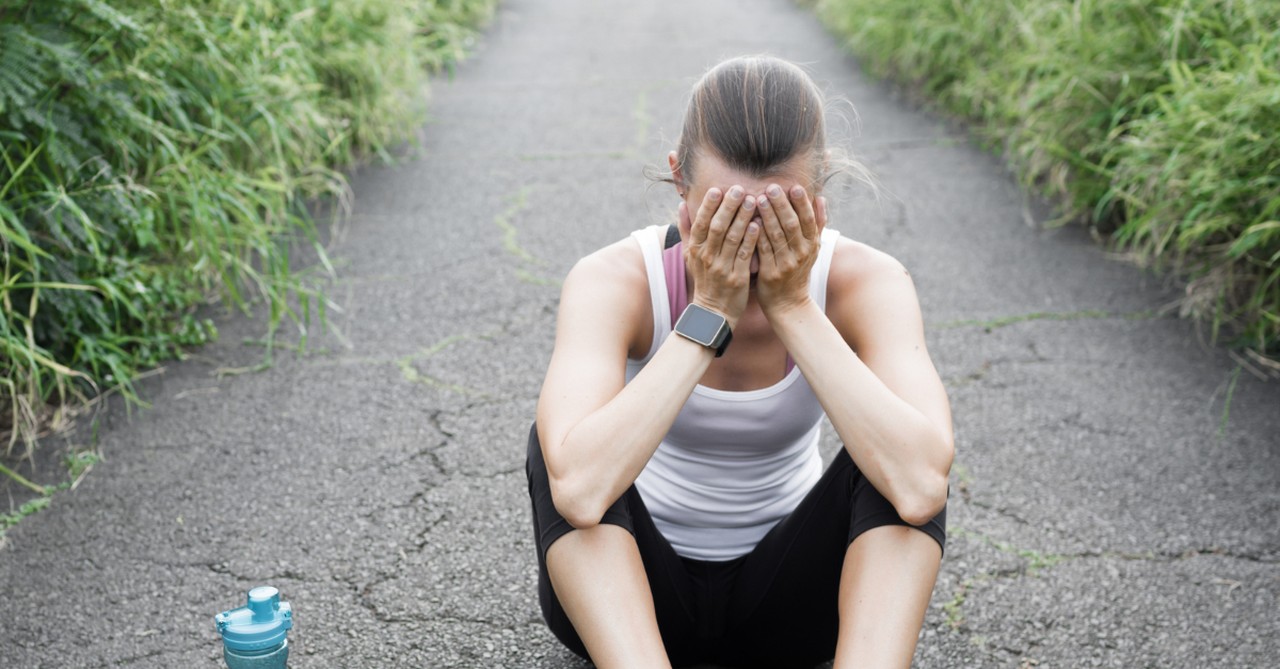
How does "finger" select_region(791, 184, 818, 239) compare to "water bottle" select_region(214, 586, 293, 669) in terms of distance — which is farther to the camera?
"finger" select_region(791, 184, 818, 239)

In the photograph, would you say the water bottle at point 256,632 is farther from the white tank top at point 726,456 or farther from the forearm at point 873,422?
the forearm at point 873,422

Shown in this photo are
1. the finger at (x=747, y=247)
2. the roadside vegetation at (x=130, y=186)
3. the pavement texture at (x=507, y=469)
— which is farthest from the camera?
the roadside vegetation at (x=130, y=186)

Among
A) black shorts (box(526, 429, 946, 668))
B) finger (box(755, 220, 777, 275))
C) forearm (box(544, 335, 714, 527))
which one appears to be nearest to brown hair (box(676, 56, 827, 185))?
finger (box(755, 220, 777, 275))

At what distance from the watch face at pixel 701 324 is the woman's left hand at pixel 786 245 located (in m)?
0.12

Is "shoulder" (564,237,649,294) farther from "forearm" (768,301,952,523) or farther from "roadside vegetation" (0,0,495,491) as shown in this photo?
"roadside vegetation" (0,0,495,491)

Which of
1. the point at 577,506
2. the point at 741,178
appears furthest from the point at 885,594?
the point at 741,178

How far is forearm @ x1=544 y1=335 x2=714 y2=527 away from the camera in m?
1.93

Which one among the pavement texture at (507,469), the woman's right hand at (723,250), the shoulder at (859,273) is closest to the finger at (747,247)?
the woman's right hand at (723,250)

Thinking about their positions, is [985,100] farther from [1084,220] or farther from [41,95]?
[41,95]

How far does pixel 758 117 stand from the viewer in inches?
78.5

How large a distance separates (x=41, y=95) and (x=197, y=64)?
2.70 ft

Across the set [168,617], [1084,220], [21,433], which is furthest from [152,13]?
[1084,220]

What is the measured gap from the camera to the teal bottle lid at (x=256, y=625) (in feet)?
5.95

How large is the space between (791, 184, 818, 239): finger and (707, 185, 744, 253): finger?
93 mm
